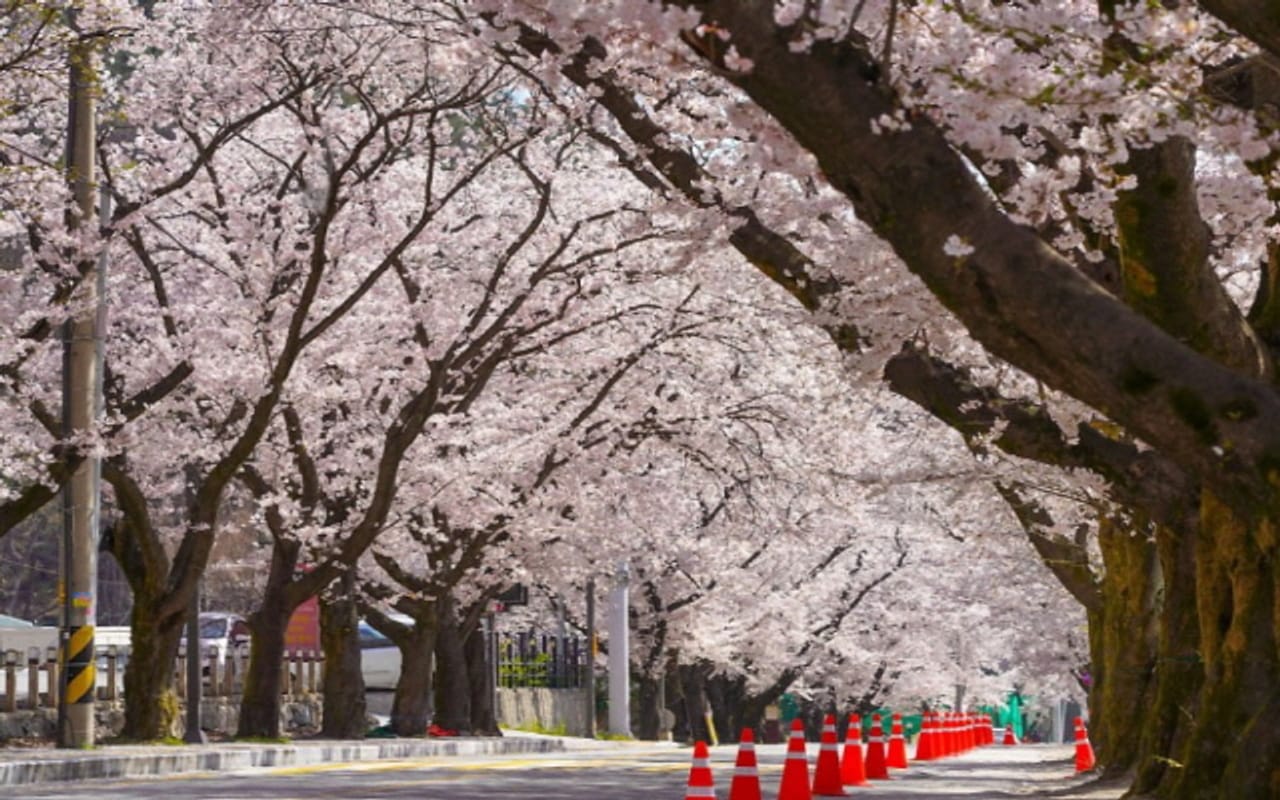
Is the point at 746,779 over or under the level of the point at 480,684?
under

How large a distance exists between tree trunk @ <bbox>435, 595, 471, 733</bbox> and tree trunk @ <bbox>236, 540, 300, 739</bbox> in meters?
7.04

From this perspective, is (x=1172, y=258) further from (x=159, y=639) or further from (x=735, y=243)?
(x=159, y=639)

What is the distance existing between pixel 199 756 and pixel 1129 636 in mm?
10032

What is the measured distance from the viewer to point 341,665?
33125mm

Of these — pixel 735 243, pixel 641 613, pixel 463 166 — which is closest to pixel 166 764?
pixel 735 243

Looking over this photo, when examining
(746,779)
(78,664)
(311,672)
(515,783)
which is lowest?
(515,783)

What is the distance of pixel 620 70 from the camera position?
1619 cm

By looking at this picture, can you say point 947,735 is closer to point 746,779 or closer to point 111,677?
point 111,677

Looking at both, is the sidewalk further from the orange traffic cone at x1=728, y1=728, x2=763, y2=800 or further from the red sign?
the orange traffic cone at x1=728, y1=728, x2=763, y2=800

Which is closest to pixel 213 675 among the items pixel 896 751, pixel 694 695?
pixel 896 751

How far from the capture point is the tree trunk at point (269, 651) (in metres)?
29.9

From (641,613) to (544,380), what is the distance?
14.1 metres

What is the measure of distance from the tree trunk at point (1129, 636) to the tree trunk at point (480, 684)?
46.9 ft

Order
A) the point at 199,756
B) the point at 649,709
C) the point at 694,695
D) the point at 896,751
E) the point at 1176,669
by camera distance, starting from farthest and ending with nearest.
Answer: the point at 694,695 < the point at 649,709 < the point at 896,751 < the point at 199,756 < the point at 1176,669
